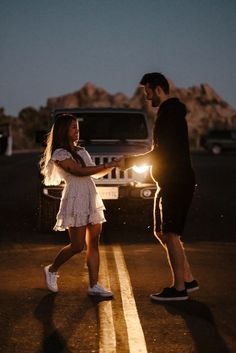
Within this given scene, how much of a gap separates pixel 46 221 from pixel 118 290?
4.56 meters

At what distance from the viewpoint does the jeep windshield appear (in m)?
13.9

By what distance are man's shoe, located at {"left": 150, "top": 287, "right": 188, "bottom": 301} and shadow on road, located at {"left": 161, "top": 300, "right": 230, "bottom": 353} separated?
75 mm

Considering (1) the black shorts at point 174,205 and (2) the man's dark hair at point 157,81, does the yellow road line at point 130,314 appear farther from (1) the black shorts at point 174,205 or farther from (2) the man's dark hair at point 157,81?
(2) the man's dark hair at point 157,81

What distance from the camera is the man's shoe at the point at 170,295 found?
7340 mm

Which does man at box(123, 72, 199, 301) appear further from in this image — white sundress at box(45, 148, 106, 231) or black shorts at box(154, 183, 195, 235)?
white sundress at box(45, 148, 106, 231)

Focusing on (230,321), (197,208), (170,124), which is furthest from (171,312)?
(197,208)

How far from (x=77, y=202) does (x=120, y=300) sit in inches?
37.7

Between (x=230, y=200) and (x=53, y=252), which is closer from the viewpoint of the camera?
(x=53, y=252)

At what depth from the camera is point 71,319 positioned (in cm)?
659

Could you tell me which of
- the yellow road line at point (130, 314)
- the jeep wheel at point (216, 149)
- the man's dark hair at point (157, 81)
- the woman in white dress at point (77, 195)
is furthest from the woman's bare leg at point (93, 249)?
the jeep wheel at point (216, 149)

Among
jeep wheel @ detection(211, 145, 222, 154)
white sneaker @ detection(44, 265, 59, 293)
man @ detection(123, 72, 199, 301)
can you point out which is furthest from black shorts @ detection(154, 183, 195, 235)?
jeep wheel @ detection(211, 145, 222, 154)

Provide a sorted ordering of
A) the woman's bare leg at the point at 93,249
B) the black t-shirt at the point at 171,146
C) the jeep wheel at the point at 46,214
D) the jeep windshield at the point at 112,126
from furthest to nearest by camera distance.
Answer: the jeep windshield at the point at 112,126, the jeep wheel at the point at 46,214, the woman's bare leg at the point at 93,249, the black t-shirt at the point at 171,146

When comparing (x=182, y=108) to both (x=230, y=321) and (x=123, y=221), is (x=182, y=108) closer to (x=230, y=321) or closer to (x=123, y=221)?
(x=230, y=321)

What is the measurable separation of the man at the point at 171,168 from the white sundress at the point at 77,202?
573 mm
